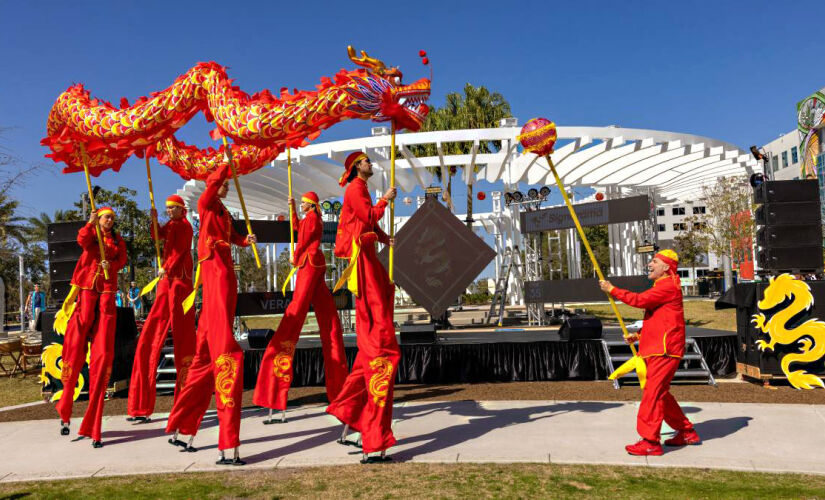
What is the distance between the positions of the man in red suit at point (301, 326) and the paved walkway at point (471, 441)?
0.39 m

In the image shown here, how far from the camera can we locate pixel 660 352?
4.82 meters

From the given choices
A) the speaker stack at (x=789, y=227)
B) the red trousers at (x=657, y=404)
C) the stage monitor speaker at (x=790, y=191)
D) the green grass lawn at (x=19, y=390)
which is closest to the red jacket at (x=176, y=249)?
the green grass lawn at (x=19, y=390)

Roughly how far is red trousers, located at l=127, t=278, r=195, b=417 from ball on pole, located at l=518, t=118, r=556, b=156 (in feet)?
11.8

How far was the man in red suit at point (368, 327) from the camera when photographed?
15.4ft

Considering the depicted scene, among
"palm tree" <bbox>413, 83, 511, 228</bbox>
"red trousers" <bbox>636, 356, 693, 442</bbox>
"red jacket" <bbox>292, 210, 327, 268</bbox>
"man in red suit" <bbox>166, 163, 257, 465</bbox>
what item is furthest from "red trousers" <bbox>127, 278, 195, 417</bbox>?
"palm tree" <bbox>413, 83, 511, 228</bbox>

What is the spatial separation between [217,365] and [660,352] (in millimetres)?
3456

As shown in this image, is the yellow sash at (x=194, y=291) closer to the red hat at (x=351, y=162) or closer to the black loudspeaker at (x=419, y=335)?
the red hat at (x=351, y=162)

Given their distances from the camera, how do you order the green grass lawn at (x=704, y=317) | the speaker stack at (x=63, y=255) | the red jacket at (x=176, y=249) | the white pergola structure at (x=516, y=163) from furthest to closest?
the white pergola structure at (x=516, y=163) → the green grass lawn at (x=704, y=317) → the speaker stack at (x=63, y=255) → the red jacket at (x=176, y=249)

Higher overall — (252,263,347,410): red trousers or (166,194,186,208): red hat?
(166,194,186,208): red hat

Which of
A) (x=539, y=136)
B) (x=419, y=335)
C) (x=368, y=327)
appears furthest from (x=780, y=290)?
(x=368, y=327)

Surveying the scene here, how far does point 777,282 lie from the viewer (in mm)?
7469

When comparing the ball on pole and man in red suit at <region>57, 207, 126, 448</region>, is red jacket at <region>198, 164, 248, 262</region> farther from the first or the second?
the ball on pole

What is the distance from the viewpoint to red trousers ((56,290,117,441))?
18.3 ft

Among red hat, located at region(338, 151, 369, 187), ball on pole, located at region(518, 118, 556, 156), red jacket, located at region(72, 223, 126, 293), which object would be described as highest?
ball on pole, located at region(518, 118, 556, 156)
